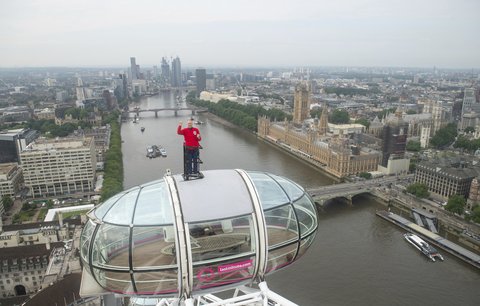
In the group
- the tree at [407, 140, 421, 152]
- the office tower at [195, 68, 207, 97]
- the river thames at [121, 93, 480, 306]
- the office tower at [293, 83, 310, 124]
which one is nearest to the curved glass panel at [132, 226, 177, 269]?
the river thames at [121, 93, 480, 306]

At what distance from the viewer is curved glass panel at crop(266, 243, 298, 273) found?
245cm

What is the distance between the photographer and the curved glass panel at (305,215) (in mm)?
2582

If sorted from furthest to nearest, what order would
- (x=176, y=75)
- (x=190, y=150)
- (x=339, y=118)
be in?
(x=176, y=75) → (x=339, y=118) → (x=190, y=150)

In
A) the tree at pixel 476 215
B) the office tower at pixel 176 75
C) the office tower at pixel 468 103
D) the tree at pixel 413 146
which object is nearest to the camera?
the tree at pixel 476 215

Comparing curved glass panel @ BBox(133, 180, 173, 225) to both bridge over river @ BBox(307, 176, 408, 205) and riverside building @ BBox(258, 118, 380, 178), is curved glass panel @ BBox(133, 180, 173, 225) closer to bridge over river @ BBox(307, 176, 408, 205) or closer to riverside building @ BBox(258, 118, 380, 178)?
bridge over river @ BBox(307, 176, 408, 205)

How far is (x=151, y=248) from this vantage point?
226 centimetres

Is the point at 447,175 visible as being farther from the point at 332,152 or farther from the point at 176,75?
the point at 176,75

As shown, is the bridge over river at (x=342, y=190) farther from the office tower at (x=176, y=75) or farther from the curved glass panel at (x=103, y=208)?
the office tower at (x=176, y=75)

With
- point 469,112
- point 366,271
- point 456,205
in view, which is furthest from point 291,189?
point 469,112

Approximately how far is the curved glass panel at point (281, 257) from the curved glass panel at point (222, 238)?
0.60 ft

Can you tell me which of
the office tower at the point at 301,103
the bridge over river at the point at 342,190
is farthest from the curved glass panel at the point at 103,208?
the office tower at the point at 301,103

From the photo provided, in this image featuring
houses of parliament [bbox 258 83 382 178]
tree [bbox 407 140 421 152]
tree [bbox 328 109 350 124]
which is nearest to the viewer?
houses of parliament [bbox 258 83 382 178]

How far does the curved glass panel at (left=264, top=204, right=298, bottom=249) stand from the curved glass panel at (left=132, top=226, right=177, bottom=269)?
624 millimetres

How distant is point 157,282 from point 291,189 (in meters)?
1.09
